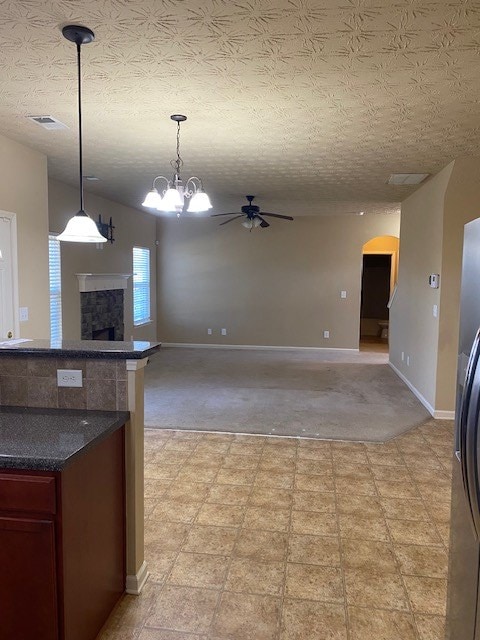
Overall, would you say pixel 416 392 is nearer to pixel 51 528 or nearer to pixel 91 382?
pixel 91 382

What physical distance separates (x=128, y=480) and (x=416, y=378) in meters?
4.49

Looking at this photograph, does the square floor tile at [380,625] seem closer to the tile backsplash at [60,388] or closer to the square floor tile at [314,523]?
the square floor tile at [314,523]

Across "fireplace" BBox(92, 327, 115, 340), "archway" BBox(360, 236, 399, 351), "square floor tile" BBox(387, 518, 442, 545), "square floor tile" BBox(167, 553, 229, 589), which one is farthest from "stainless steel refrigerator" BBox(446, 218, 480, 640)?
"archway" BBox(360, 236, 399, 351)

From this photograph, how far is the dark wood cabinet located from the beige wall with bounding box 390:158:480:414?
399 centimetres

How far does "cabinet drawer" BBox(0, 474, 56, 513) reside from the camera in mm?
1537

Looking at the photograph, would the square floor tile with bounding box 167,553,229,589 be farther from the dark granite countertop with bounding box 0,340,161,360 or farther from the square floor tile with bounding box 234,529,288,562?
the dark granite countertop with bounding box 0,340,161,360

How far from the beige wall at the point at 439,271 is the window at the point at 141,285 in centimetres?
475

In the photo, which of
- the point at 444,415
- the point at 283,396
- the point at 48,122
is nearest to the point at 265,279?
the point at 283,396

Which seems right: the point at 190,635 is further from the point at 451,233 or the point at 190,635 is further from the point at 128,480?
the point at 451,233

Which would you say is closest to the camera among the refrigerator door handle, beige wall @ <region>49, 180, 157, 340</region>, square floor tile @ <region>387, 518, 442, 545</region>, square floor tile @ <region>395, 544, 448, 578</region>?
the refrigerator door handle

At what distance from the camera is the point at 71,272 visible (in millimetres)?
5887

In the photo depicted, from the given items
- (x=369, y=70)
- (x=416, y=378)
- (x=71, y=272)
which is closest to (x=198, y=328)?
(x=71, y=272)

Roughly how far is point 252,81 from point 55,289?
3.91m

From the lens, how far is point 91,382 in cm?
202
